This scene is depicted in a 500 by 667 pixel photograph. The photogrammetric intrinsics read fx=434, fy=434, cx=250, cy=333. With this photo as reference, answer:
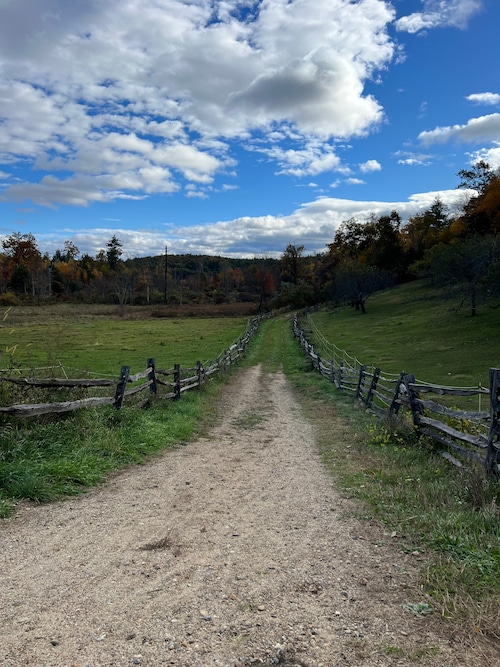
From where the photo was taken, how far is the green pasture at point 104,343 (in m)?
23.4

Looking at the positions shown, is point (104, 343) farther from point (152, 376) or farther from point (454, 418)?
point (454, 418)

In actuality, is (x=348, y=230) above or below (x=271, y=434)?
above

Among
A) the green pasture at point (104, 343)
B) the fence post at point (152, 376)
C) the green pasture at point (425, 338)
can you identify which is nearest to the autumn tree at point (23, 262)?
the green pasture at point (104, 343)

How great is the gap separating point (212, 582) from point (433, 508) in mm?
2948

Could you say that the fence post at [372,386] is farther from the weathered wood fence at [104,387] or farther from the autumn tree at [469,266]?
the autumn tree at [469,266]

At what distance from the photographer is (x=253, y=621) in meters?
3.39

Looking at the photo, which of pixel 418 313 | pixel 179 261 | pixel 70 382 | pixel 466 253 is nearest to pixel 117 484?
pixel 70 382

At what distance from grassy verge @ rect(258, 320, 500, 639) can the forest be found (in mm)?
31487

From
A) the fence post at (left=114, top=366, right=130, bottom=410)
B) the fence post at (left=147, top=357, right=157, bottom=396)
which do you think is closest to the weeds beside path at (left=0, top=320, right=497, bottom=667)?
the fence post at (left=114, top=366, right=130, bottom=410)

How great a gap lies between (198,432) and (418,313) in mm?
40908

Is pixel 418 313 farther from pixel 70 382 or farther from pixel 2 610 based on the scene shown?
pixel 2 610

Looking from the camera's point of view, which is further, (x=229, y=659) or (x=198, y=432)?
(x=198, y=432)

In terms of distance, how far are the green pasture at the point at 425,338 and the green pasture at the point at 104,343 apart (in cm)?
1087

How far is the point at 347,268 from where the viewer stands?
198 feet
